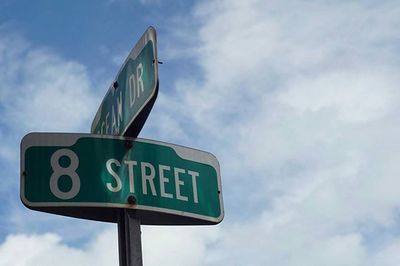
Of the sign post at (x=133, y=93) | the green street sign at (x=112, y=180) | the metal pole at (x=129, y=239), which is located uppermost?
the sign post at (x=133, y=93)

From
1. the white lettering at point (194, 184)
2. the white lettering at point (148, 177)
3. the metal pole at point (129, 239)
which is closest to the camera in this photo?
the metal pole at point (129, 239)

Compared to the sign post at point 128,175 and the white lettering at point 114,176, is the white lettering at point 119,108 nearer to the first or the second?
the sign post at point 128,175

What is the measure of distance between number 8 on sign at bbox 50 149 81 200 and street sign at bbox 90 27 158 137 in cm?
27

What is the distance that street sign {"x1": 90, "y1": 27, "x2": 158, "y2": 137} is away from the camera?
127 inches

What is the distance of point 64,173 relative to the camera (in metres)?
3.23

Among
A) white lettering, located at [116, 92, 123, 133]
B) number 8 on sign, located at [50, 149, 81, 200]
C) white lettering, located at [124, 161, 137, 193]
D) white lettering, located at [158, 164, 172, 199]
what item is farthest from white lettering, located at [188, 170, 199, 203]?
number 8 on sign, located at [50, 149, 81, 200]

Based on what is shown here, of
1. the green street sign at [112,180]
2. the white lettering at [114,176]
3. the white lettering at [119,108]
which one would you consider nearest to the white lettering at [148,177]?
the green street sign at [112,180]

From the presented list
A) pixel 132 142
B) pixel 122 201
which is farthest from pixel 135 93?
pixel 122 201

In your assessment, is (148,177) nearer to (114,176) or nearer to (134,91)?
(114,176)

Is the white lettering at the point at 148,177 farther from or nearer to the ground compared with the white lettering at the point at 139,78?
nearer to the ground

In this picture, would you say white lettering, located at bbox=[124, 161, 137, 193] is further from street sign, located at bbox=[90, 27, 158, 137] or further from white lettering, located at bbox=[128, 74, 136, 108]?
white lettering, located at bbox=[128, 74, 136, 108]

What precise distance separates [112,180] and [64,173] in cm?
21

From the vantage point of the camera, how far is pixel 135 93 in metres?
3.38

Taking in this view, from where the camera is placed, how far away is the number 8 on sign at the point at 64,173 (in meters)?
3.18
